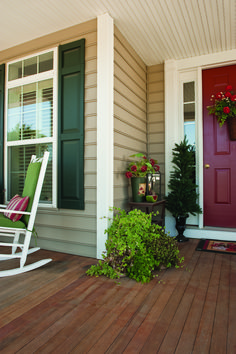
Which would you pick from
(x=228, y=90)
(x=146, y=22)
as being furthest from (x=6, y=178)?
(x=228, y=90)

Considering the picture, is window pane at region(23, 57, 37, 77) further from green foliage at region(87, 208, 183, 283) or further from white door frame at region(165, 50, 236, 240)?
green foliage at region(87, 208, 183, 283)

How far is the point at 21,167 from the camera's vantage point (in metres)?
3.19

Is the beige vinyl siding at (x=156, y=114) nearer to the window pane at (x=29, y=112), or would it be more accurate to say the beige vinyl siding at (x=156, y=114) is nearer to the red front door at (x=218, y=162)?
the red front door at (x=218, y=162)

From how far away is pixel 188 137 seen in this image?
3646 mm

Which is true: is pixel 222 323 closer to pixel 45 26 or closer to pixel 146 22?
pixel 146 22

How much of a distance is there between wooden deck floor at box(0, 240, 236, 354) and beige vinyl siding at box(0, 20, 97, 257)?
43 centimetres

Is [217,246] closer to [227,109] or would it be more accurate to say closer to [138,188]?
[138,188]

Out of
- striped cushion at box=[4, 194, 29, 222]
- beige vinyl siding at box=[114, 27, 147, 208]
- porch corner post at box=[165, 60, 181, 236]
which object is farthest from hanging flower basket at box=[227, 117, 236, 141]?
striped cushion at box=[4, 194, 29, 222]

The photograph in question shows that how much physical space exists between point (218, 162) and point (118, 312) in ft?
8.28

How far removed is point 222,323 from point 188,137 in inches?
104

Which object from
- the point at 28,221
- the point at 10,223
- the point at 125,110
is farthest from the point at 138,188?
the point at 10,223

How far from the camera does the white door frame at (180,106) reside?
346cm

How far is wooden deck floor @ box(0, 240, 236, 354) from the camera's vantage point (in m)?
1.25

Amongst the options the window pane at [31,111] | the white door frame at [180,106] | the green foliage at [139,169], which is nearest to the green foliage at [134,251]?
the green foliage at [139,169]
